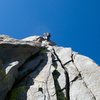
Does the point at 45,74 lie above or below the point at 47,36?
below

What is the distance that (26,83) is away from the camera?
35.8 m

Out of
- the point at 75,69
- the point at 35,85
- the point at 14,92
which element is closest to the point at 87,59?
the point at 75,69

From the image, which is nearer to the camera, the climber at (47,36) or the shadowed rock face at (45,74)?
the shadowed rock face at (45,74)

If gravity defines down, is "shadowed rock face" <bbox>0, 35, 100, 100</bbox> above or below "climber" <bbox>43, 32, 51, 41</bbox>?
below

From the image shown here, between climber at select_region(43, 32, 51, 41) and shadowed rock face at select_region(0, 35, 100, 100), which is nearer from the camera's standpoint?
shadowed rock face at select_region(0, 35, 100, 100)

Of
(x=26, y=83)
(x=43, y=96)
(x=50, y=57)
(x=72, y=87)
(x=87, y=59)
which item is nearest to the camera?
(x=43, y=96)

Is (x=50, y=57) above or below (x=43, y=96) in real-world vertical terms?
above

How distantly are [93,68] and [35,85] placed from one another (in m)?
8.78

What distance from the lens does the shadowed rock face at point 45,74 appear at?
31969 millimetres

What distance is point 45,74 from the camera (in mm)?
36594

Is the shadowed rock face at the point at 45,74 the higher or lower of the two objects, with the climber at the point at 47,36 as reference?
lower

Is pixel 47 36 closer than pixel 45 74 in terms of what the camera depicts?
No

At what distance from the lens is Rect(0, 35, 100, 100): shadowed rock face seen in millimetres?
31969

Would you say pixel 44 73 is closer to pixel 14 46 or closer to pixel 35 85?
pixel 35 85
